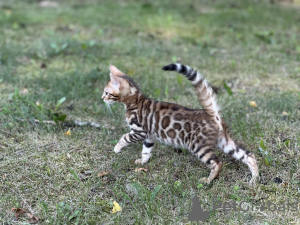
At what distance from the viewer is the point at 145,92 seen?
18.4 feet

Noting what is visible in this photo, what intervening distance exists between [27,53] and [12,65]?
587mm

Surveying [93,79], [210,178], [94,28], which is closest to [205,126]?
[210,178]

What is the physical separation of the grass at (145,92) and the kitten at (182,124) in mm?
195

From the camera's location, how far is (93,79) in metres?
6.04

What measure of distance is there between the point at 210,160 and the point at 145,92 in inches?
89.9

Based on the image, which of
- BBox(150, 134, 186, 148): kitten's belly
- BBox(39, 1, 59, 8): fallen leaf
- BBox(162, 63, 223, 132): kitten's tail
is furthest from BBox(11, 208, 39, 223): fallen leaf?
BBox(39, 1, 59, 8): fallen leaf

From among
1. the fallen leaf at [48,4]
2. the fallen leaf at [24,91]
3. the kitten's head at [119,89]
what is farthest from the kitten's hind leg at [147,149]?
the fallen leaf at [48,4]

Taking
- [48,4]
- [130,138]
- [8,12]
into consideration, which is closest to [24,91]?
[130,138]

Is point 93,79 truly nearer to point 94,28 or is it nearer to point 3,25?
point 94,28

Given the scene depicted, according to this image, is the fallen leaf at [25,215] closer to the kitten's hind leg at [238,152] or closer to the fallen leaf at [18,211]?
the fallen leaf at [18,211]

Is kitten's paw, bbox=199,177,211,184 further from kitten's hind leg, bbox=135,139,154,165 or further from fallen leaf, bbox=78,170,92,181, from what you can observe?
fallen leaf, bbox=78,170,92,181

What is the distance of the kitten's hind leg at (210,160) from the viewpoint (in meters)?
3.55

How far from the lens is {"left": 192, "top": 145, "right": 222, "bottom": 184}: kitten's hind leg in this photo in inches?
140

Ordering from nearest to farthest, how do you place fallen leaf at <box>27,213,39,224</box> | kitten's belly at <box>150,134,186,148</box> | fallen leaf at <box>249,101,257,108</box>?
fallen leaf at <box>27,213,39,224</box> < kitten's belly at <box>150,134,186,148</box> < fallen leaf at <box>249,101,257,108</box>
